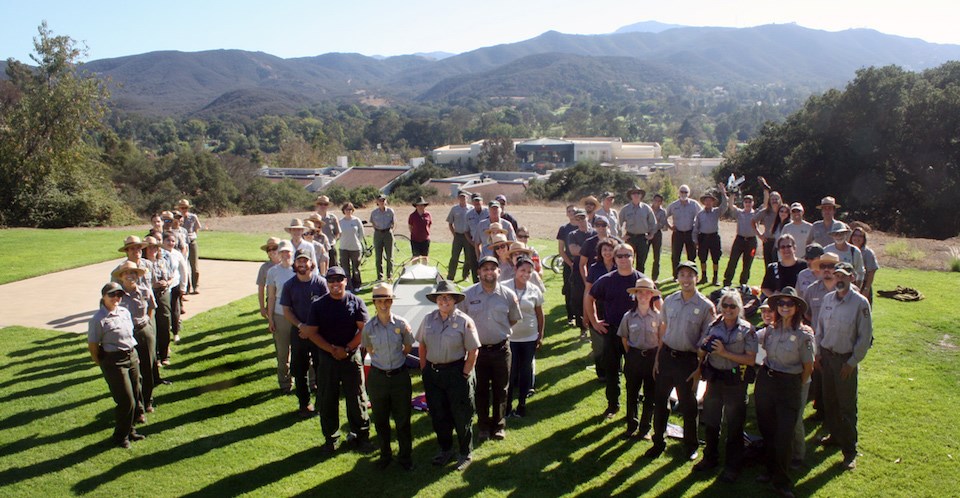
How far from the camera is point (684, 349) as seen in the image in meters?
5.75

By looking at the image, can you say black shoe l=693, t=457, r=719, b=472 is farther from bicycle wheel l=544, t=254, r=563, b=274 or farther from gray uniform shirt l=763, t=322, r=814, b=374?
bicycle wheel l=544, t=254, r=563, b=274

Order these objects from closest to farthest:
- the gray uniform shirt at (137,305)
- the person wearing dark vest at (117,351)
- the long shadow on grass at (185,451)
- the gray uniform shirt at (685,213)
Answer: the long shadow on grass at (185,451) < the person wearing dark vest at (117,351) < the gray uniform shirt at (137,305) < the gray uniform shirt at (685,213)

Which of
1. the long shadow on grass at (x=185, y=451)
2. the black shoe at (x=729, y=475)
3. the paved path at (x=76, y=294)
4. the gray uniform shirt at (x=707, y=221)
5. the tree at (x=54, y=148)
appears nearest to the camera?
the black shoe at (x=729, y=475)

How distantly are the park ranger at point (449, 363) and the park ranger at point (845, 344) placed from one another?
3203 millimetres

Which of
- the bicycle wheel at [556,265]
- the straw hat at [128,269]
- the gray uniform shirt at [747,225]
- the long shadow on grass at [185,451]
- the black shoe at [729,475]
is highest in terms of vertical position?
the straw hat at [128,269]

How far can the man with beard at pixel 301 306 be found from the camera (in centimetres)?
678

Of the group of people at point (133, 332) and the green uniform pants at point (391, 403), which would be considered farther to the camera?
the group of people at point (133, 332)

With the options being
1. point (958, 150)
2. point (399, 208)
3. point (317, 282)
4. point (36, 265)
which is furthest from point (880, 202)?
point (36, 265)

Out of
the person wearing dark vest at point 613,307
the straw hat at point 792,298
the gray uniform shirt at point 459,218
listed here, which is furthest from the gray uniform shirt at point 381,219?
the straw hat at point 792,298

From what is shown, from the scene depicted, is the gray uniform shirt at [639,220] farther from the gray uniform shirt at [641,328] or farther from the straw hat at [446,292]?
the straw hat at [446,292]

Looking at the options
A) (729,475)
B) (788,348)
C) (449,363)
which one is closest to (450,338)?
(449,363)

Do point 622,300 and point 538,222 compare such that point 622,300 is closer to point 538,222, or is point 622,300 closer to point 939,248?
point 939,248

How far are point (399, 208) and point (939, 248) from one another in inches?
733

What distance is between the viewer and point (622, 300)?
6.60m
